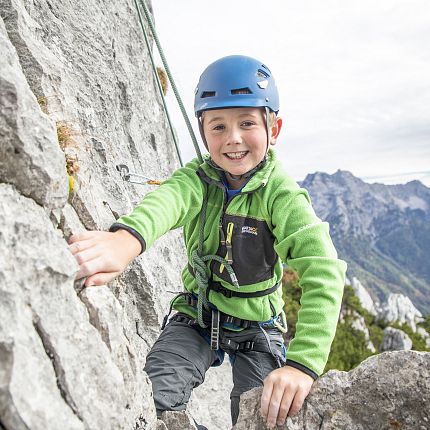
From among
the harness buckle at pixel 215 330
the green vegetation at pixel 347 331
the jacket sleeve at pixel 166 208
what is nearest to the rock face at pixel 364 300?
the green vegetation at pixel 347 331

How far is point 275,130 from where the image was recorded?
4699 millimetres

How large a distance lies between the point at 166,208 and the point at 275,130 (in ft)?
5.91

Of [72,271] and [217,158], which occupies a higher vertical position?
[217,158]

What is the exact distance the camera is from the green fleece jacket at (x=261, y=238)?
337 centimetres

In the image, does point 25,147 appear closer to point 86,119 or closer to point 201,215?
point 201,215

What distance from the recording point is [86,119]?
6.57 meters

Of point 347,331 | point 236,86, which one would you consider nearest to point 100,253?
point 236,86

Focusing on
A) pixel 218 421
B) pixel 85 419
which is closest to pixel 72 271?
pixel 85 419

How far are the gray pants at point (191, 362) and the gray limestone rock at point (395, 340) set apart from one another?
37847mm

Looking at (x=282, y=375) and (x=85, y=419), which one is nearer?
(x=85, y=419)

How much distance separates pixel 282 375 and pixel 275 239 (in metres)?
1.52

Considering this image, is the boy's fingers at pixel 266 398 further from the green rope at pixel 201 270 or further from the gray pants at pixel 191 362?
the green rope at pixel 201 270

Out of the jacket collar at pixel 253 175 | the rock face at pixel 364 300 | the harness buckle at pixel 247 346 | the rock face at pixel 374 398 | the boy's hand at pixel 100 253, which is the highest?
the jacket collar at pixel 253 175

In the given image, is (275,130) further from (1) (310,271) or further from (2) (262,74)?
(1) (310,271)
